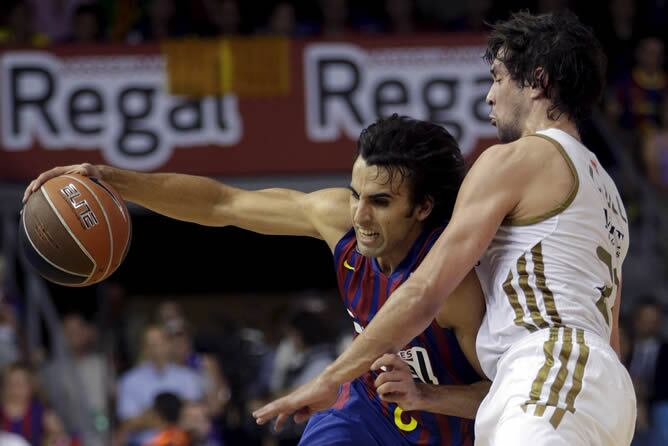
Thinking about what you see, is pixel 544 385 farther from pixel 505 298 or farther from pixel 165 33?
pixel 165 33

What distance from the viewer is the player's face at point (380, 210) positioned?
3.75 meters

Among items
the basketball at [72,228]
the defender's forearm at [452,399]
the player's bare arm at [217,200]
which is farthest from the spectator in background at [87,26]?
the defender's forearm at [452,399]

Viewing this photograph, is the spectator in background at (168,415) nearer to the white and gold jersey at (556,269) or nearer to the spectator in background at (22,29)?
the spectator in background at (22,29)

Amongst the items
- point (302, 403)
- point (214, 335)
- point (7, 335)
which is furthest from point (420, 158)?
point (214, 335)

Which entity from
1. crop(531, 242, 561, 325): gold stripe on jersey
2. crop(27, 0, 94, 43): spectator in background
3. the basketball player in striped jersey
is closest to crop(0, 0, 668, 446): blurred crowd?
crop(27, 0, 94, 43): spectator in background

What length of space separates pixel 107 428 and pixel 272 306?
295cm

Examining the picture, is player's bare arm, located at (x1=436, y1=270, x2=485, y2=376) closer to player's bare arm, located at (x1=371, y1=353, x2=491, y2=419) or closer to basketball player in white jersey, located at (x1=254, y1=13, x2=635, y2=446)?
basketball player in white jersey, located at (x1=254, y1=13, x2=635, y2=446)

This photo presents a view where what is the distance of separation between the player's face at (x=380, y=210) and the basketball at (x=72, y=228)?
0.96m

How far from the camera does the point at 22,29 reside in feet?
35.2

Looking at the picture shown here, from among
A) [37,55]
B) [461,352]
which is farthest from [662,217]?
[461,352]

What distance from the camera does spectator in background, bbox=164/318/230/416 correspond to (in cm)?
920

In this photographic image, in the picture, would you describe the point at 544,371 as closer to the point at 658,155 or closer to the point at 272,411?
the point at 272,411

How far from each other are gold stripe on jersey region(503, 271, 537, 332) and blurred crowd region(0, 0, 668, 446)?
5003 mm

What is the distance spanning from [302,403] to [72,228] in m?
1.33
